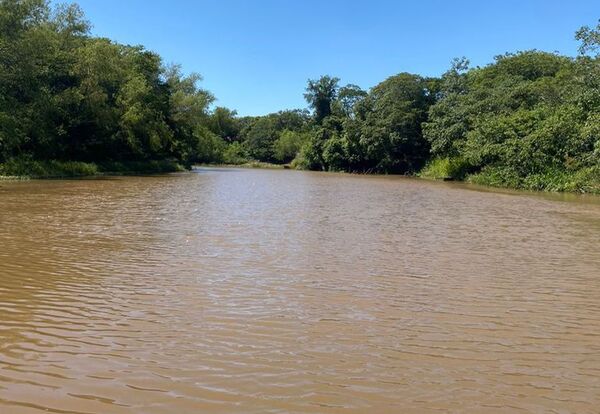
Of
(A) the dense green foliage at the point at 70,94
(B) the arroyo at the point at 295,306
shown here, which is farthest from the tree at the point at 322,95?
(B) the arroyo at the point at 295,306

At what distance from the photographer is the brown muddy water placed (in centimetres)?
414

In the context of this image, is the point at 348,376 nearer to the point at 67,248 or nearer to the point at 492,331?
the point at 492,331

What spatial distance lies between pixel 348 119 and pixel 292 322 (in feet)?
234

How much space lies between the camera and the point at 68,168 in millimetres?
39438

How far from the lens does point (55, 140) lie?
40906 millimetres

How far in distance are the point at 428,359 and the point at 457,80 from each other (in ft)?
195

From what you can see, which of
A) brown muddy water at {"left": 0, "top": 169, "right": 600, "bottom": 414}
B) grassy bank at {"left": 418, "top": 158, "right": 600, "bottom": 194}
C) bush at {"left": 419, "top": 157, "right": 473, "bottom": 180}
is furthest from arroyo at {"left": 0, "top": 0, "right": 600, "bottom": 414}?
bush at {"left": 419, "top": 157, "right": 473, "bottom": 180}

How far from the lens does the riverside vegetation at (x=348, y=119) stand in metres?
34.8

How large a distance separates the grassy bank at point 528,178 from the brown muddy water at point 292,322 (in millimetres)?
23544

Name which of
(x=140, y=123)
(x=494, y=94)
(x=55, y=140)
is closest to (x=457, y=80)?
(x=494, y=94)

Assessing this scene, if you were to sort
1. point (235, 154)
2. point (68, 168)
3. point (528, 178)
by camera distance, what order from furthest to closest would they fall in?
1. point (235, 154)
2. point (68, 168)
3. point (528, 178)

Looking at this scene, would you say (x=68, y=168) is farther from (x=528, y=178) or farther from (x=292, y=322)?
(x=292, y=322)

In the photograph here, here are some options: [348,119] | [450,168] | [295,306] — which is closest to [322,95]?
[348,119]

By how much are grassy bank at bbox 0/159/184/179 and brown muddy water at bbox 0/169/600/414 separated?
24380 millimetres
